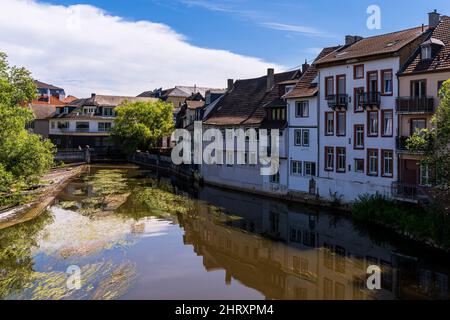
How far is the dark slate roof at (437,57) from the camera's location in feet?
94.1

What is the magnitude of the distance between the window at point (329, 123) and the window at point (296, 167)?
3.66 m

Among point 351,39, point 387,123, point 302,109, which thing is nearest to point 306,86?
point 302,109

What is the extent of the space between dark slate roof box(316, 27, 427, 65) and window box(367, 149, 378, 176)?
667 centimetres

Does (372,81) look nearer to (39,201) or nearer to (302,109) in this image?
(302,109)

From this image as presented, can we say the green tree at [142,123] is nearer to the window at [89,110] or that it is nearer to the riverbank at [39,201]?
the window at [89,110]

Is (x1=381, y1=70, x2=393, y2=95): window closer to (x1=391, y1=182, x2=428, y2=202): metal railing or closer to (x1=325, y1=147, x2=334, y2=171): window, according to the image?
(x1=325, y1=147, x2=334, y2=171): window

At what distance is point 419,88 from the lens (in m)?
29.6

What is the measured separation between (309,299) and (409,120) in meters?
17.0

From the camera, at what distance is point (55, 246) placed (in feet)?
80.5

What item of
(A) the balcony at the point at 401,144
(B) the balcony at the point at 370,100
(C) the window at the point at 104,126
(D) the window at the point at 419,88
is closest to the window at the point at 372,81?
(B) the balcony at the point at 370,100

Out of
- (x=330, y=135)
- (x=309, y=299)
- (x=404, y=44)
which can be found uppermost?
(x=404, y=44)

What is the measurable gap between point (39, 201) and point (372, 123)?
2547 centimetres
